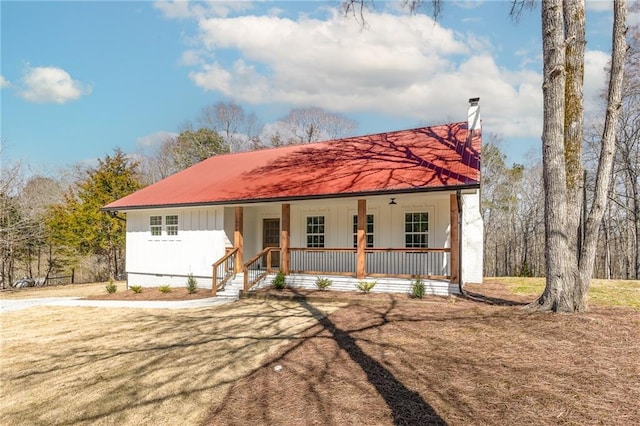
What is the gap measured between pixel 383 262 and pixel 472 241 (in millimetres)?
4115

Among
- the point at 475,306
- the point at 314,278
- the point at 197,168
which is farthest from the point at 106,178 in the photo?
the point at 475,306

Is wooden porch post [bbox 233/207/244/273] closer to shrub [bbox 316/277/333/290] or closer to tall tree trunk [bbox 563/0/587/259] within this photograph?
shrub [bbox 316/277/333/290]

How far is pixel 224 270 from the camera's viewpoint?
1432 centimetres

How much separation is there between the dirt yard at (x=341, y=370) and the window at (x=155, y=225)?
24.5ft

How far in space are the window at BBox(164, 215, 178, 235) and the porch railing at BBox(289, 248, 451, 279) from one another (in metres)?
5.07

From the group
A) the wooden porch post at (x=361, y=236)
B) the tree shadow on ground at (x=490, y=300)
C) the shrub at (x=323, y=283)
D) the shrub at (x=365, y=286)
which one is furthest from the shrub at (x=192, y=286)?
the tree shadow on ground at (x=490, y=300)

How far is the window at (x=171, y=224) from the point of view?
1585cm

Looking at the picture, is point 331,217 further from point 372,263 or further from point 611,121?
point 611,121

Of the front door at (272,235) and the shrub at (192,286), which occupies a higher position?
the front door at (272,235)

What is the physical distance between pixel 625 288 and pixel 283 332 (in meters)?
11.6

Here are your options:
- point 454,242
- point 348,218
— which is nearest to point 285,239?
point 348,218

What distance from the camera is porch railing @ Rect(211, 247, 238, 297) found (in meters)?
13.4

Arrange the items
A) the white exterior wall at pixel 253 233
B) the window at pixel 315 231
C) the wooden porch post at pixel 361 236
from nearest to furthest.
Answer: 1. the wooden porch post at pixel 361 236
2. the white exterior wall at pixel 253 233
3. the window at pixel 315 231

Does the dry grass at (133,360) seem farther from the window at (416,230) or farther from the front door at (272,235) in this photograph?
the front door at (272,235)
